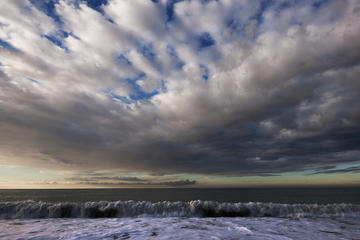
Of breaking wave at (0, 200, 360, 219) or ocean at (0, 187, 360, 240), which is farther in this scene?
breaking wave at (0, 200, 360, 219)

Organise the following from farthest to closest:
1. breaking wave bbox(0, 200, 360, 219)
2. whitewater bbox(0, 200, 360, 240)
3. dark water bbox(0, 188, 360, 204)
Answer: dark water bbox(0, 188, 360, 204)
breaking wave bbox(0, 200, 360, 219)
whitewater bbox(0, 200, 360, 240)

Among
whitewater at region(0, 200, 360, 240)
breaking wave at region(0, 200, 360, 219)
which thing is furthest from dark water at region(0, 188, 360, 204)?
whitewater at region(0, 200, 360, 240)

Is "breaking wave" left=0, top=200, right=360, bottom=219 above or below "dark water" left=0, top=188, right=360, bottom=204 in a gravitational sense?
above

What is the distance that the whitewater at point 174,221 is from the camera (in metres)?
12.6

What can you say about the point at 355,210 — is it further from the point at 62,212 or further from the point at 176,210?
the point at 62,212

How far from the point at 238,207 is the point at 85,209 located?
19063 millimetres

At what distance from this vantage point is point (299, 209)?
2314cm

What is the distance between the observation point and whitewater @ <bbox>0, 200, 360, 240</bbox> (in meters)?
12.6

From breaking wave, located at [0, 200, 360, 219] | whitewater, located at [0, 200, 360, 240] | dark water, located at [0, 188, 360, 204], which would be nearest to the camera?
whitewater, located at [0, 200, 360, 240]

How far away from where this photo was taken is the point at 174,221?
57.1 feet

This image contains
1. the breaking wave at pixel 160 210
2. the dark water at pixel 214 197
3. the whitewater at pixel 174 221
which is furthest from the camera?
the dark water at pixel 214 197

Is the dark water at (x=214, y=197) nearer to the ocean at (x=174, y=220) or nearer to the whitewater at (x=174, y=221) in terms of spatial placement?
the ocean at (x=174, y=220)

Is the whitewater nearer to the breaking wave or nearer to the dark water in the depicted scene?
the breaking wave

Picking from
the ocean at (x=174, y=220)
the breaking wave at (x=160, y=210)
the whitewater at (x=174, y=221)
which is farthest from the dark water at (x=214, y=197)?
the whitewater at (x=174, y=221)
